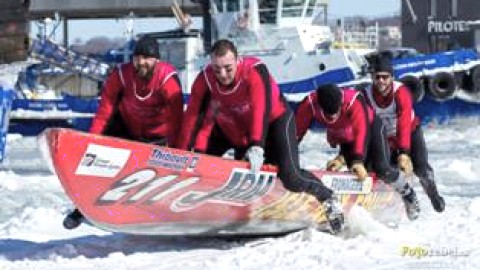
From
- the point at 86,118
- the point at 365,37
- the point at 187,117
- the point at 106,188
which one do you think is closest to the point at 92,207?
the point at 106,188

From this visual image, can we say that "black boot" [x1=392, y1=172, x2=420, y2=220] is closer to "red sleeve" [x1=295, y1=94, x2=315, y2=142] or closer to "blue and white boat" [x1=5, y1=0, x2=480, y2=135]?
"red sleeve" [x1=295, y1=94, x2=315, y2=142]

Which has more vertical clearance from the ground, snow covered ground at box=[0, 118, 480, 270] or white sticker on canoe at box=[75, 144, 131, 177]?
white sticker on canoe at box=[75, 144, 131, 177]

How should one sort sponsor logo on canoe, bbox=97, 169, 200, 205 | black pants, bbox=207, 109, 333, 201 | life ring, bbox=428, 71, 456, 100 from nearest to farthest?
sponsor logo on canoe, bbox=97, 169, 200, 205 → black pants, bbox=207, 109, 333, 201 → life ring, bbox=428, 71, 456, 100

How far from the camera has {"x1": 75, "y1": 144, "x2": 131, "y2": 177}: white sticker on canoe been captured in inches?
257

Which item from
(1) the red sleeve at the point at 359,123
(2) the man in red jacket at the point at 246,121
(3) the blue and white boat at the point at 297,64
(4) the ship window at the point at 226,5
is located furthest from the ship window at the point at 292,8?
(2) the man in red jacket at the point at 246,121

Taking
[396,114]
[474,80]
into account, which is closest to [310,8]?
[474,80]

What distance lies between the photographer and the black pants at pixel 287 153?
753 centimetres

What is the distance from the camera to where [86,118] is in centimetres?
2338

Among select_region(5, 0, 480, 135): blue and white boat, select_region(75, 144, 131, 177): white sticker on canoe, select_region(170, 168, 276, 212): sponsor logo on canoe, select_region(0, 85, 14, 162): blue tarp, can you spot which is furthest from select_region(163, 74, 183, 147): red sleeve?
select_region(5, 0, 480, 135): blue and white boat

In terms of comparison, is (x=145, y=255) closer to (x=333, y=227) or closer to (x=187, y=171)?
(x=187, y=171)

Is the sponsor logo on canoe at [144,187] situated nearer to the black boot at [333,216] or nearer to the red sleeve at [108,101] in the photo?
the red sleeve at [108,101]

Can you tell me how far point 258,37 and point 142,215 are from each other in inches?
695

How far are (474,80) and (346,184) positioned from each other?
50.9 feet

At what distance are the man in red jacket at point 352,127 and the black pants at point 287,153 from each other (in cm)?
52
